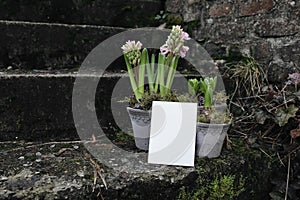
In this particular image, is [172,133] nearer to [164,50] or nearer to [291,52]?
[164,50]

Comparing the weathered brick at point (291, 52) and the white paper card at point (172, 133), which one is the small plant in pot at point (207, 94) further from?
the weathered brick at point (291, 52)

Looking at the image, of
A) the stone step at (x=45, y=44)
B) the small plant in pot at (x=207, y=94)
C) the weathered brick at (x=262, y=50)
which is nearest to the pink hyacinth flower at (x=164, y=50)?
the small plant in pot at (x=207, y=94)

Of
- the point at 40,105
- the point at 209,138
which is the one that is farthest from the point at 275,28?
the point at 40,105

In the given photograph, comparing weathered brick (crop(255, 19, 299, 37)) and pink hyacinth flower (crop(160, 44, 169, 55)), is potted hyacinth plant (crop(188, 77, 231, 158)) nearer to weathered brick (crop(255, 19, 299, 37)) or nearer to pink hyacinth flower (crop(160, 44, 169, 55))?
pink hyacinth flower (crop(160, 44, 169, 55))

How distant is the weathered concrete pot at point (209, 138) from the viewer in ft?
3.38

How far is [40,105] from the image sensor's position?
1199 mm

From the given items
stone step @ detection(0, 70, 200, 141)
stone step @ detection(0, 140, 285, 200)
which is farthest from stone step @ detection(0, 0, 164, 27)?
stone step @ detection(0, 140, 285, 200)

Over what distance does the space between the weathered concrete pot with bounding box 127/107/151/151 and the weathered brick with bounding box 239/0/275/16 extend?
0.87 metres

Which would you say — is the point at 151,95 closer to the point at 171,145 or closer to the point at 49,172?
the point at 171,145

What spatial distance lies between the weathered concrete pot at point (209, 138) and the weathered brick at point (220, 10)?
862mm

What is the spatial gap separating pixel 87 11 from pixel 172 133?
3.45 feet

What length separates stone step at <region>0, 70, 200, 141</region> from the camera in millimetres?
1165

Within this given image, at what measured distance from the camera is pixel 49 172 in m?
0.90

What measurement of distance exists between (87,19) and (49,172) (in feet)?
3.65
